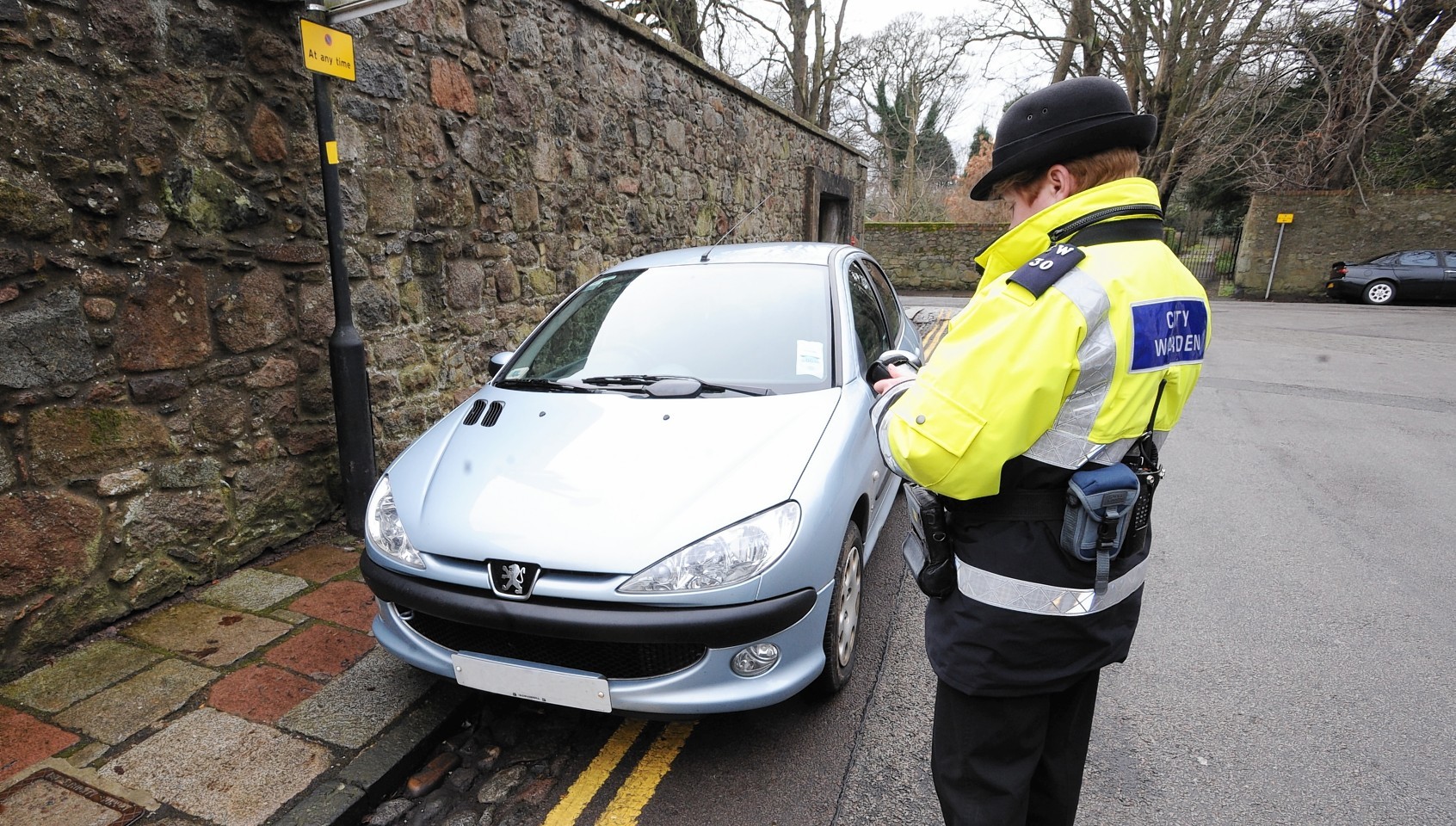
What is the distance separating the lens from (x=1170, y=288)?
146 centimetres

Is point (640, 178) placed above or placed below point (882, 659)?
above

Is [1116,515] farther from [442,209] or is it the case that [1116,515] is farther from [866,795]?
[442,209]

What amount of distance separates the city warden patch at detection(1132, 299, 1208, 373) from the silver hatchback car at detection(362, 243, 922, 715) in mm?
1143

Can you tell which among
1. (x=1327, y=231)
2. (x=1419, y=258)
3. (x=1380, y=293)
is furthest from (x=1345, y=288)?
(x=1327, y=231)

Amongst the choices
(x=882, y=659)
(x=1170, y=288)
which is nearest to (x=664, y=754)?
(x=882, y=659)

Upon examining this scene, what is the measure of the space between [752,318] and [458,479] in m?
1.46

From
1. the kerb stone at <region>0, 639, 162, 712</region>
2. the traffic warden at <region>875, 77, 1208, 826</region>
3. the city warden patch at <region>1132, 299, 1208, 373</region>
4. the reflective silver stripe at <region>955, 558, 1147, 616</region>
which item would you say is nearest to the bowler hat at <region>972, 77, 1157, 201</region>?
the traffic warden at <region>875, 77, 1208, 826</region>

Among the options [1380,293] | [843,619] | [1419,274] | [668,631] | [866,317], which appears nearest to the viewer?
[668,631]

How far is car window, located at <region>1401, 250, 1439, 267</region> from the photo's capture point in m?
17.2

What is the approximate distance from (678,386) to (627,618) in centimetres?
109

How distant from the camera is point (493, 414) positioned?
2.98 metres

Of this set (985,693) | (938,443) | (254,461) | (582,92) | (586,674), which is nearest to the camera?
(938,443)

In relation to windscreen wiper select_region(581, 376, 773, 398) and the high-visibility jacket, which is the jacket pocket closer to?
the high-visibility jacket

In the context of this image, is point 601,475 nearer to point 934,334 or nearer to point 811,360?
point 811,360
